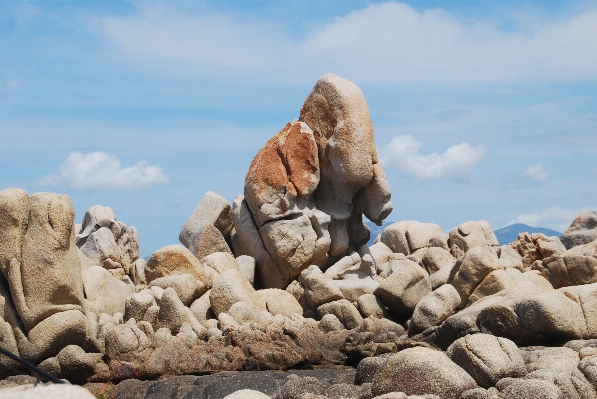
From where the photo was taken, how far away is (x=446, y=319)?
1725 cm

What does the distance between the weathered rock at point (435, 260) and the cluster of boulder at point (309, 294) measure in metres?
0.05

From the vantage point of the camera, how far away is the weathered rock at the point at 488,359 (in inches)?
471

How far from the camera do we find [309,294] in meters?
21.0

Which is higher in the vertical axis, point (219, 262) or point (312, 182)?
point (312, 182)

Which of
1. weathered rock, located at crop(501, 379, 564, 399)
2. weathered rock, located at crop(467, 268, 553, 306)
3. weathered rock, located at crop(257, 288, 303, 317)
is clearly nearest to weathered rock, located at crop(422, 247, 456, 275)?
weathered rock, located at crop(467, 268, 553, 306)

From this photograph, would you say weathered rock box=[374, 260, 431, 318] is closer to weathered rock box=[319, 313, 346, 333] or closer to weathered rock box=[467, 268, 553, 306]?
weathered rock box=[467, 268, 553, 306]

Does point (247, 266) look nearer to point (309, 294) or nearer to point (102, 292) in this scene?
point (309, 294)

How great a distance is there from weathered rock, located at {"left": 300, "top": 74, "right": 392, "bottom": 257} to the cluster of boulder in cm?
4

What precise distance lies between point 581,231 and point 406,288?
572 inches

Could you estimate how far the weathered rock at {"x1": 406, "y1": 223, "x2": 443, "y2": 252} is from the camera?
29.3 meters

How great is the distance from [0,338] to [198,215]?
10.5 meters

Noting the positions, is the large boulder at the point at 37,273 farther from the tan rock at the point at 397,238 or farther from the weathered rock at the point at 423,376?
the tan rock at the point at 397,238

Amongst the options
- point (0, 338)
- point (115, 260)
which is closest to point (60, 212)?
point (0, 338)

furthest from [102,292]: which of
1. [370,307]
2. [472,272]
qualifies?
[472,272]
